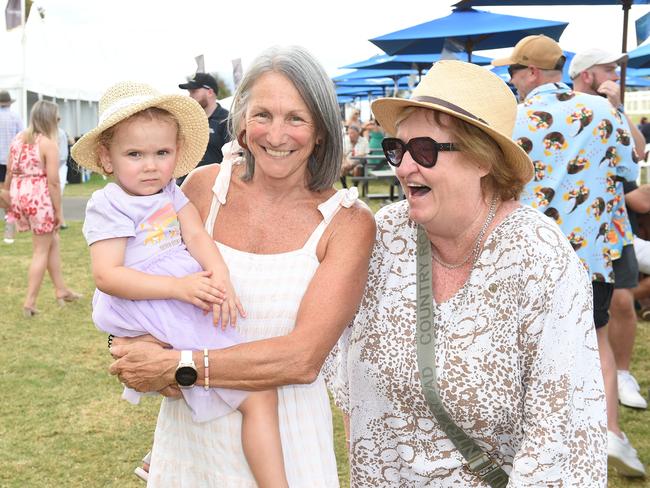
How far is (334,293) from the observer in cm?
230

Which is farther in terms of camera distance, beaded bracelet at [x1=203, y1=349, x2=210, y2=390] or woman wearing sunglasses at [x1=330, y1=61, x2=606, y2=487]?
beaded bracelet at [x1=203, y1=349, x2=210, y2=390]

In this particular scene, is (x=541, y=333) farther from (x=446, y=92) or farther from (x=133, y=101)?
(x=133, y=101)

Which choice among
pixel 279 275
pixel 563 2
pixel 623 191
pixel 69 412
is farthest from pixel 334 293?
pixel 563 2

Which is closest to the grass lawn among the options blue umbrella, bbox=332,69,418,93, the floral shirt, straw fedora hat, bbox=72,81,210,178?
the floral shirt

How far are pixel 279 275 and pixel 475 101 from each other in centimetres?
76

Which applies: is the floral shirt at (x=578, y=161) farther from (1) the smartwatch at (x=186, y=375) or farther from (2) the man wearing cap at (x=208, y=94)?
(2) the man wearing cap at (x=208, y=94)

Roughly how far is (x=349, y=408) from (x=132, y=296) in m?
0.82

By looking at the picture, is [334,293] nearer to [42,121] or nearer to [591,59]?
[591,59]

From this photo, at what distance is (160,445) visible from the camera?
2545 mm

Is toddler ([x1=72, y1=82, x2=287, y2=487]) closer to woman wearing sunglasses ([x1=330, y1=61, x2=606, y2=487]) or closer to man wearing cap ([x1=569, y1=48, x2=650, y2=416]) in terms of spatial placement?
woman wearing sunglasses ([x1=330, y1=61, x2=606, y2=487])

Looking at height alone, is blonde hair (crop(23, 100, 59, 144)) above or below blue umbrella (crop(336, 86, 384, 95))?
below

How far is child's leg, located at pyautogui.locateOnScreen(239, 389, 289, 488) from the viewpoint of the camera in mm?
2326

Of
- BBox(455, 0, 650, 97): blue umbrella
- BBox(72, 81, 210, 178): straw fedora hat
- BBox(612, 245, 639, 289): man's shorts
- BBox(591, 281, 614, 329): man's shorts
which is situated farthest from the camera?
BBox(455, 0, 650, 97): blue umbrella

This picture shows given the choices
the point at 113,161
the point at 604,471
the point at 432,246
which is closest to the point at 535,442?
the point at 604,471
